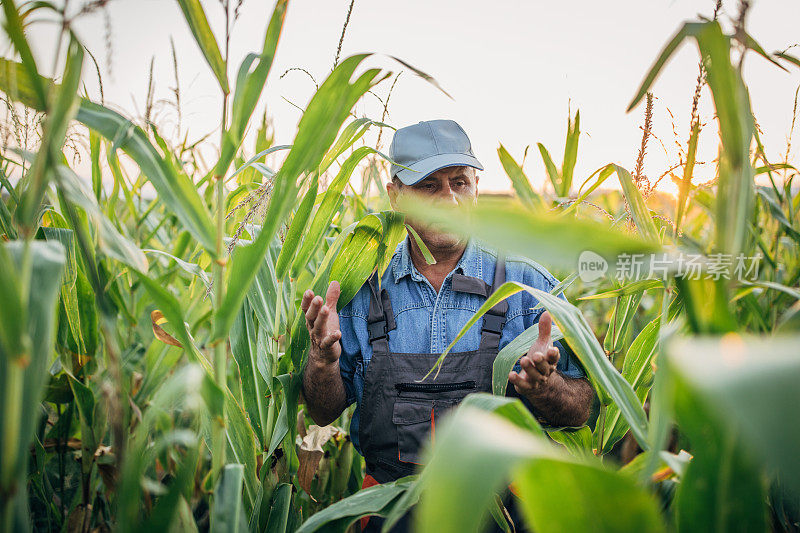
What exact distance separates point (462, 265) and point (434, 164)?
33cm

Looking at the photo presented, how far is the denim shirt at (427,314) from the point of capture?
135 cm

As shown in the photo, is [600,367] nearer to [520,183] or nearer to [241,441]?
[241,441]

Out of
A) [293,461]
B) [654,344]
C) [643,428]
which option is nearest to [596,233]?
[643,428]

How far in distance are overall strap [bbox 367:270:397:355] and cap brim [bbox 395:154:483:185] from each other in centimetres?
35

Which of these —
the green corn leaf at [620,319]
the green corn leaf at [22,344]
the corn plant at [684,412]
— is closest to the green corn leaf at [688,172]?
the corn plant at [684,412]

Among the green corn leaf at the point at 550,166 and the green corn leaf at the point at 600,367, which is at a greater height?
the green corn leaf at the point at 550,166

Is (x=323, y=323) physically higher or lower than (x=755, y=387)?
lower

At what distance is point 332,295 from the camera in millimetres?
1131

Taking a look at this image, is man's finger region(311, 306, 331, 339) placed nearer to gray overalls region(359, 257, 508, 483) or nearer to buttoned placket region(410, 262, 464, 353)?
gray overalls region(359, 257, 508, 483)

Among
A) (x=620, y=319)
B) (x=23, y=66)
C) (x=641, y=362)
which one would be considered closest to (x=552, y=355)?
(x=641, y=362)

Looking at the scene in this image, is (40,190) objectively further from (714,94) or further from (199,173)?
(199,173)

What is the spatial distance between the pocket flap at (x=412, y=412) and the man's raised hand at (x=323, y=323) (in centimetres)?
26

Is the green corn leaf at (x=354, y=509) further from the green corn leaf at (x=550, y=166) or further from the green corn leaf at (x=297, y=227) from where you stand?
the green corn leaf at (x=550, y=166)

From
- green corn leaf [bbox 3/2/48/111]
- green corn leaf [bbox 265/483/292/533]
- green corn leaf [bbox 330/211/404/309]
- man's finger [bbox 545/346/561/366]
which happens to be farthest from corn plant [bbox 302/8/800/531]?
green corn leaf [bbox 330/211/404/309]
